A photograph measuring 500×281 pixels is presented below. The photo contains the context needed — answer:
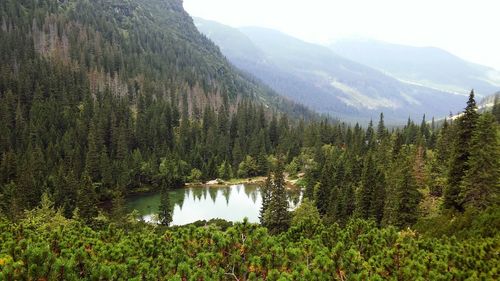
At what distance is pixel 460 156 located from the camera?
51.9 m

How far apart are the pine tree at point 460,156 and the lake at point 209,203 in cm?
4629

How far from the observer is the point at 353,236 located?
2541 centimetres

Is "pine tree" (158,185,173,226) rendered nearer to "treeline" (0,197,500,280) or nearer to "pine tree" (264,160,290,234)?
"pine tree" (264,160,290,234)

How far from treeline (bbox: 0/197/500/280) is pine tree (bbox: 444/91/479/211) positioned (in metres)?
29.4

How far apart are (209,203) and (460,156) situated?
69.3m

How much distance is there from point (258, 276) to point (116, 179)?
10144 centimetres

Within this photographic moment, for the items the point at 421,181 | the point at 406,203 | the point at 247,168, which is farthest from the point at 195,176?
the point at 406,203

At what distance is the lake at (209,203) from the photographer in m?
96.5

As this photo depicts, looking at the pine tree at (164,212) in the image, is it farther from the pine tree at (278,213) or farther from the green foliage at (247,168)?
the green foliage at (247,168)

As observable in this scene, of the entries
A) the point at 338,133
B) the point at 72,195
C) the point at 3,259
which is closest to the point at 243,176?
the point at 338,133

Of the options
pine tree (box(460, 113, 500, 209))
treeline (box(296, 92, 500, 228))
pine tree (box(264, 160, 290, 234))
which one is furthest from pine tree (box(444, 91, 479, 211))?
pine tree (box(264, 160, 290, 234))

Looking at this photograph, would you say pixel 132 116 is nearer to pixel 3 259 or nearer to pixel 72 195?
pixel 72 195

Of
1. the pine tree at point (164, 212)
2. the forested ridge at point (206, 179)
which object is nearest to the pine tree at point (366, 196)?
the forested ridge at point (206, 179)

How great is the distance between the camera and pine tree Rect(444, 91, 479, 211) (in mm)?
50719
